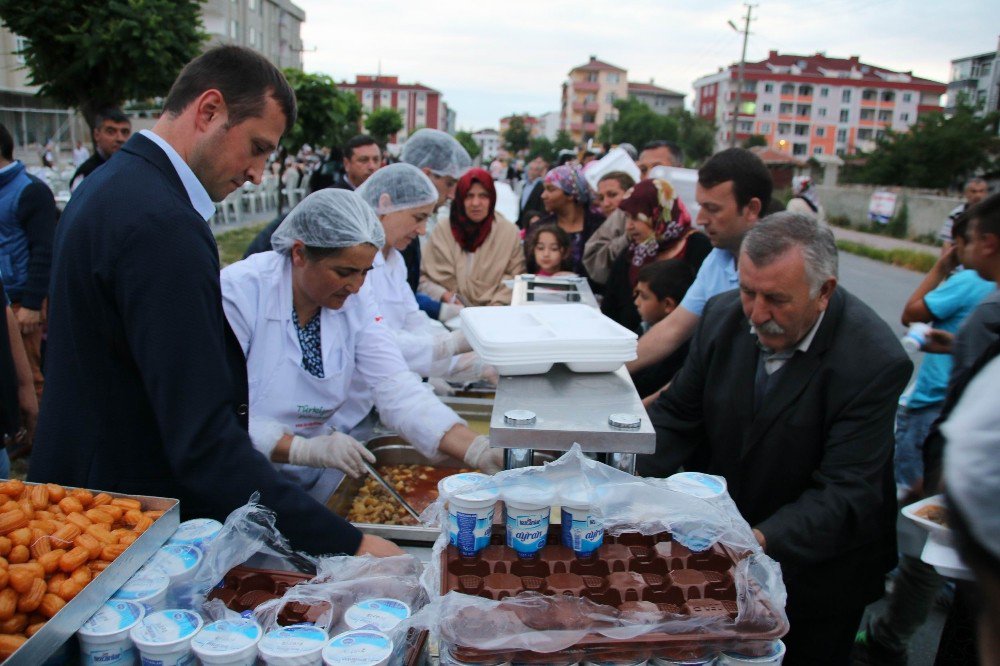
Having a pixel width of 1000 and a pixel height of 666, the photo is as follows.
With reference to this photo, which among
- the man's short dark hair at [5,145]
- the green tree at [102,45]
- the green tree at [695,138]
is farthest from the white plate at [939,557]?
the green tree at [695,138]

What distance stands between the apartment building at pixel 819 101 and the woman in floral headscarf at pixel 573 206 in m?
74.7

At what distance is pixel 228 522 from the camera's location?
4.73 ft

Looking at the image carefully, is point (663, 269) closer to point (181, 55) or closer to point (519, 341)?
point (519, 341)

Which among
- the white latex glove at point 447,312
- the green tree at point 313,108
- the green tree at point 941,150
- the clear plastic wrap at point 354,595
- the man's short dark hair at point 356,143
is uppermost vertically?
the green tree at point 941,150

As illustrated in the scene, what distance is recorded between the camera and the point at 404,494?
2709mm

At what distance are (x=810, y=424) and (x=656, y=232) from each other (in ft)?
7.18

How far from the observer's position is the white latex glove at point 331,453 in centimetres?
221

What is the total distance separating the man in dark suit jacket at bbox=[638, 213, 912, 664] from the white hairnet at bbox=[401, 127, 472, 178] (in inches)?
122

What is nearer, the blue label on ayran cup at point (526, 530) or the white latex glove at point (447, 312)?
the blue label on ayran cup at point (526, 530)

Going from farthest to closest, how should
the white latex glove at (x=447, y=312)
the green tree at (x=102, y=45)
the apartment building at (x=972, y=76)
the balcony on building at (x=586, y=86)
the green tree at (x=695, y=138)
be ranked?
the balcony on building at (x=586, y=86) < the apartment building at (x=972, y=76) < the green tree at (x=695, y=138) < the green tree at (x=102, y=45) < the white latex glove at (x=447, y=312)

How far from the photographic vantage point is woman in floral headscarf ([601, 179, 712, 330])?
393cm

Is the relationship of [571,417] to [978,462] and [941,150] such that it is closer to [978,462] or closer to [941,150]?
[978,462]

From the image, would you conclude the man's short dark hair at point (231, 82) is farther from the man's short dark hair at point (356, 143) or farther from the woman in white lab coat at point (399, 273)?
the man's short dark hair at point (356, 143)

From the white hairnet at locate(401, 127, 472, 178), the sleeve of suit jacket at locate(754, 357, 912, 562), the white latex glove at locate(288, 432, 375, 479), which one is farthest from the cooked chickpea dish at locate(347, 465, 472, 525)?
the white hairnet at locate(401, 127, 472, 178)
